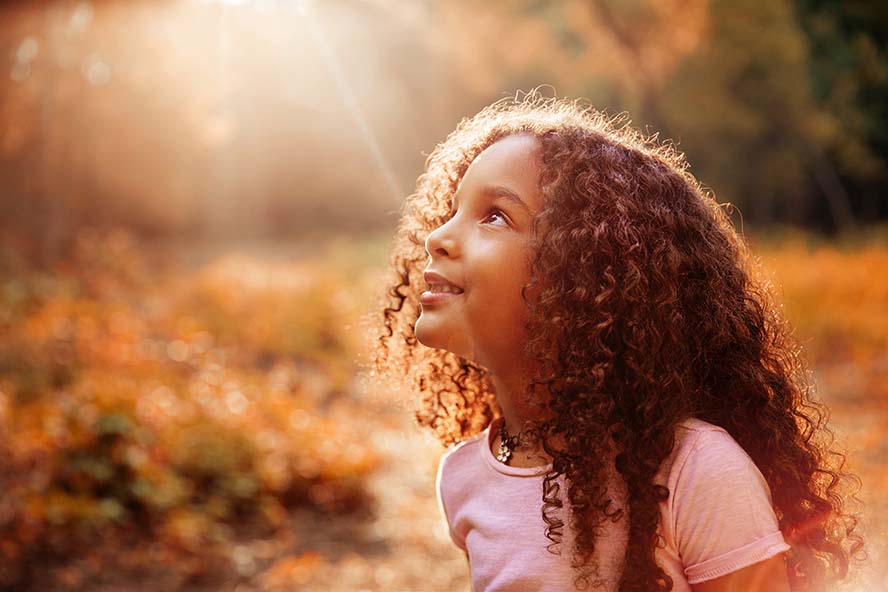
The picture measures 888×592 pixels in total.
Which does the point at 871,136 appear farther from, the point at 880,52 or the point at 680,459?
the point at 680,459

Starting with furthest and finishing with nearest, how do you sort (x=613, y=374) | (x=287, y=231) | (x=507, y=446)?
(x=287, y=231)
(x=507, y=446)
(x=613, y=374)

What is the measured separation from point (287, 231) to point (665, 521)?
17.3 m

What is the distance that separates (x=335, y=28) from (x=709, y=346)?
13551 millimetres

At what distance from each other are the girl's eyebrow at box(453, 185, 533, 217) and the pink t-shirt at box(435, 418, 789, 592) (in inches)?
16.7

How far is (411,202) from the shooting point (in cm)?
187

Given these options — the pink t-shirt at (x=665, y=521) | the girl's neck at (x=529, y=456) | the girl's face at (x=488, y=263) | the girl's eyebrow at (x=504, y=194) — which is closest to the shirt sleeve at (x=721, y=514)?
the pink t-shirt at (x=665, y=521)

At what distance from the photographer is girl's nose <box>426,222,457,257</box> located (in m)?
1.38

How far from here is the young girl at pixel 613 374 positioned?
1.24 m

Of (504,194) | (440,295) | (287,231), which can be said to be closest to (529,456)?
(440,295)

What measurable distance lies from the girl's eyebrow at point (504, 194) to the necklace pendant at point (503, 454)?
0.41m

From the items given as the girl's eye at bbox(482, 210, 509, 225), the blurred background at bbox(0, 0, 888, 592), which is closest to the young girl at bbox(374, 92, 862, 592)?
the girl's eye at bbox(482, 210, 509, 225)

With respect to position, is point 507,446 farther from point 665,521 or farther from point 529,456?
point 665,521

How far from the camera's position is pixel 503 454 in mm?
1479

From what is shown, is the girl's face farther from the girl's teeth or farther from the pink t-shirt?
the pink t-shirt
